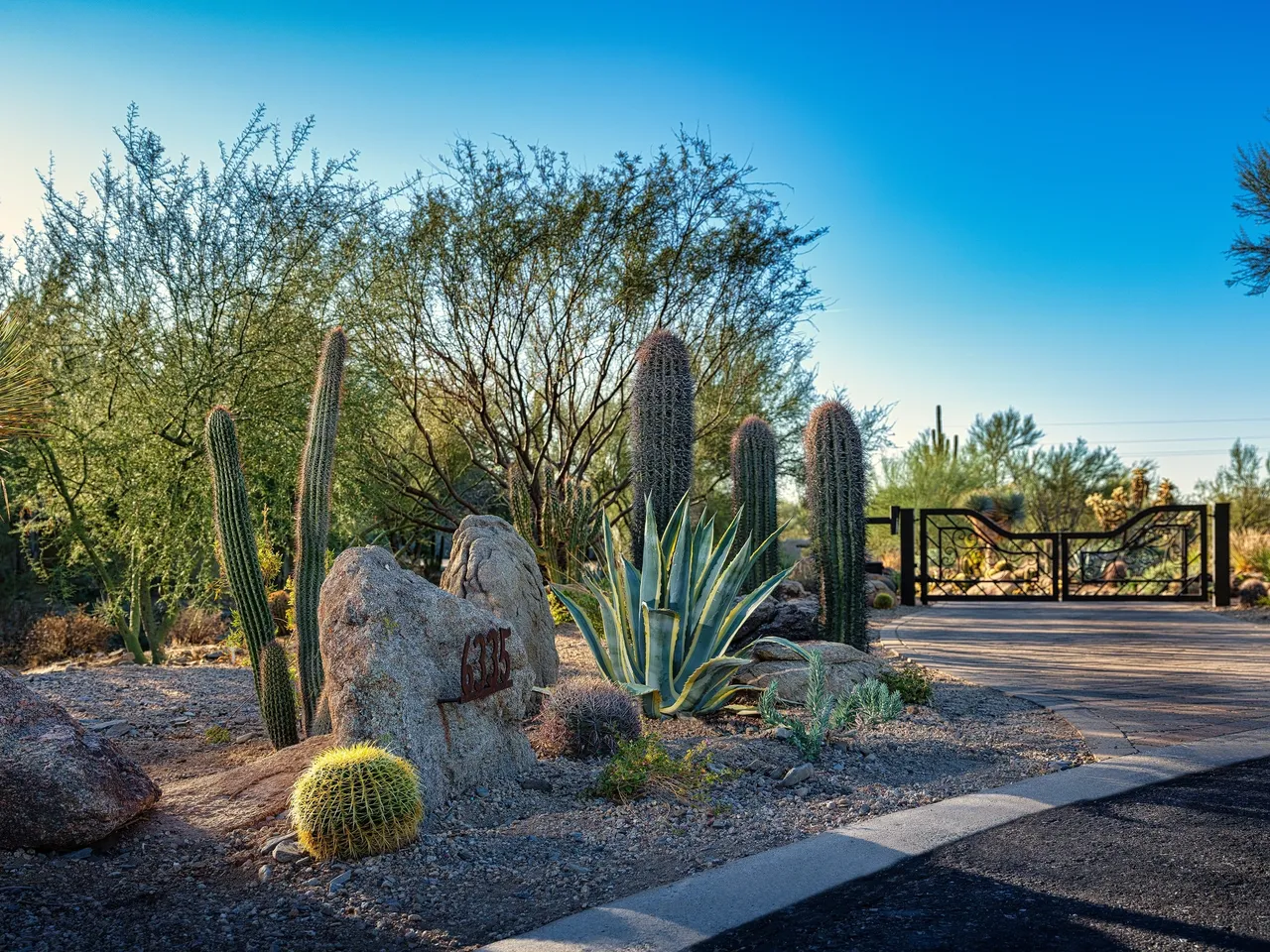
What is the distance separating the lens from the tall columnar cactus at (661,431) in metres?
8.88

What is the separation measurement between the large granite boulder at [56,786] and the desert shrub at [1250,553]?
1604cm

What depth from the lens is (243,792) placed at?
4.89 m

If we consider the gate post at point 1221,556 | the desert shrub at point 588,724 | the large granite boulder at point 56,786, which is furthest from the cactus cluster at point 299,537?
the gate post at point 1221,556

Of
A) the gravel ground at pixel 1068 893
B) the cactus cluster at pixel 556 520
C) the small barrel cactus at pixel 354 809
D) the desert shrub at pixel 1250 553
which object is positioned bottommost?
the gravel ground at pixel 1068 893

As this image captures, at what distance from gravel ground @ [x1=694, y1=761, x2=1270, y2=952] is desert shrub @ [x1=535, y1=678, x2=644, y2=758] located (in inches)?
79.7

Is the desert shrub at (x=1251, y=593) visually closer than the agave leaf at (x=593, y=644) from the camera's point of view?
No

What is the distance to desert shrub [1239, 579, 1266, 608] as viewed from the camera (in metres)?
14.8

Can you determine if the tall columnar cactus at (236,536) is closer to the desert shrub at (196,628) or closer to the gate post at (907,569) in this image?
the desert shrub at (196,628)

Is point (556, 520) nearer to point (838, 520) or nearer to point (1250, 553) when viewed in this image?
point (838, 520)

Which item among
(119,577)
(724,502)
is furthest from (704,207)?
(119,577)

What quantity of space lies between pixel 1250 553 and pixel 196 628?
1632cm

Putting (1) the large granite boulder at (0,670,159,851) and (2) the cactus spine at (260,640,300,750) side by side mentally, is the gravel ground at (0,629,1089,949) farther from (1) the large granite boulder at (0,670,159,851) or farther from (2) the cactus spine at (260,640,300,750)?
(2) the cactus spine at (260,640,300,750)

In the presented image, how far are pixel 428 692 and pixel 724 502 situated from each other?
1425 centimetres

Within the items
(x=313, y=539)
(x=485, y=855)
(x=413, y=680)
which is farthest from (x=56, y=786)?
(x=313, y=539)
